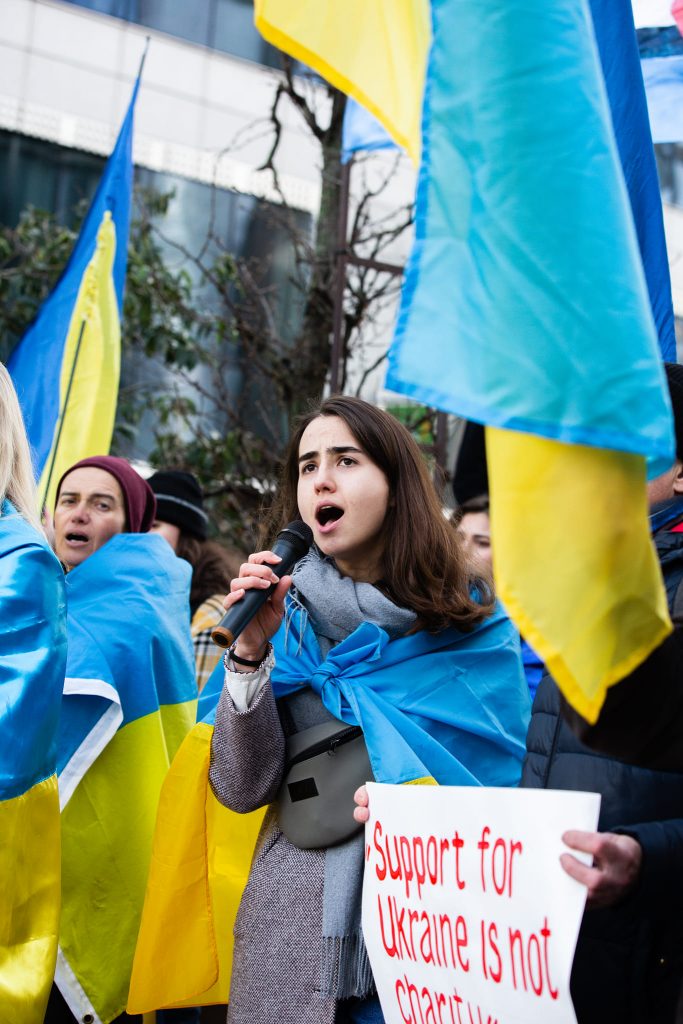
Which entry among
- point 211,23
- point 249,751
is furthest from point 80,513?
point 211,23

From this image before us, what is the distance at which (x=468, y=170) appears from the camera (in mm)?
1582

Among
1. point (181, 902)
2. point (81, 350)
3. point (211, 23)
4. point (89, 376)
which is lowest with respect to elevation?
point (181, 902)

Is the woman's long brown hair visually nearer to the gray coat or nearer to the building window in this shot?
the gray coat

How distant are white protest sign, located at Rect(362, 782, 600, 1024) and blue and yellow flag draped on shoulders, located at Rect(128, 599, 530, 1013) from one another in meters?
0.33

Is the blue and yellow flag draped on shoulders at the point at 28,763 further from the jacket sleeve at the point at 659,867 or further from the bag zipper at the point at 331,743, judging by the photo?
the jacket sleeve at the point at 659,867

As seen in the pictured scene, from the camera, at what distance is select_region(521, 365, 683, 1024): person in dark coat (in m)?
1.61

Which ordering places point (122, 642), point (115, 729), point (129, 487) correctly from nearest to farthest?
1. point (115, 729)
2. point (122, 642)
3. point (129, 487)

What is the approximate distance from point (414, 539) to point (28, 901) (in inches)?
46.6

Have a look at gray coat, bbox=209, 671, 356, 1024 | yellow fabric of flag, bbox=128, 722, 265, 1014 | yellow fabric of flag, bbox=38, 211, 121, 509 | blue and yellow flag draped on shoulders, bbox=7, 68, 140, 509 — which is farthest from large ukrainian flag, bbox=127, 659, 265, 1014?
yellow fabric of flag, bbox=38, 211, 121, 509

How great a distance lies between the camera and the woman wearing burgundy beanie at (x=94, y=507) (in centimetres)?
387

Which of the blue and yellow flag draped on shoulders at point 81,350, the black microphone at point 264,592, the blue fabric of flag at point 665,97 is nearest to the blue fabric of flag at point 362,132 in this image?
the blue and yellow flag draped on shoulders at point 81,350

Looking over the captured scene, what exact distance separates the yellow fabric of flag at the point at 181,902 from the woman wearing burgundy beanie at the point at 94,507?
4.07 ft

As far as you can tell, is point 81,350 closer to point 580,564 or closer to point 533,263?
point 533,263

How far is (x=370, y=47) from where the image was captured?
2168 mm
